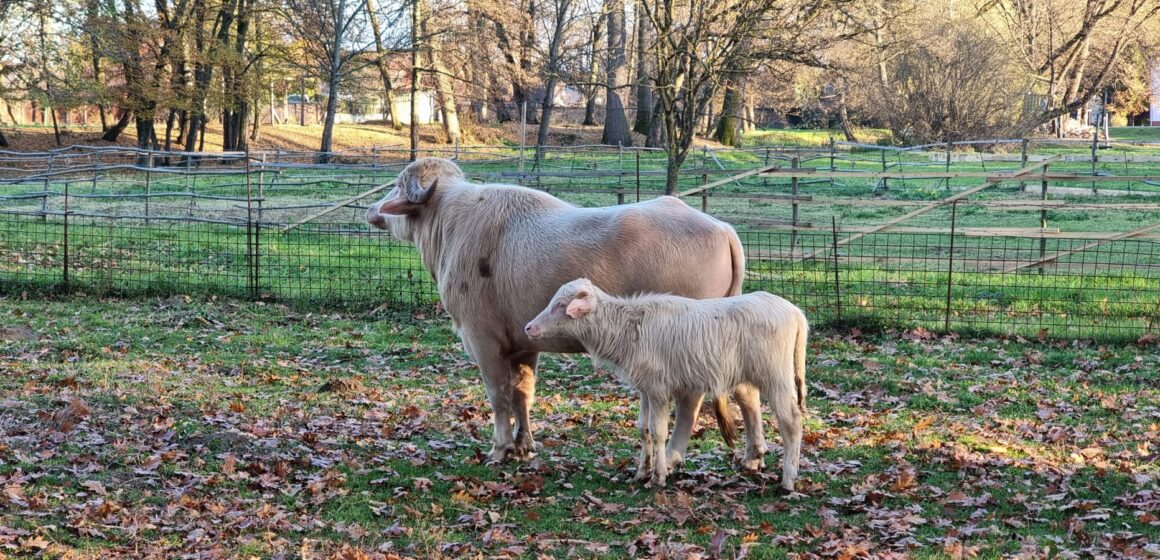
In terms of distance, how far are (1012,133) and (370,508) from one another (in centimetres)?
3500

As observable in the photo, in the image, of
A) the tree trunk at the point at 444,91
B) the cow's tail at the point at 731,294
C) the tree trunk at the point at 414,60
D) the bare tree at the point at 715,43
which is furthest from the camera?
the tree trunk at the point at 444,91

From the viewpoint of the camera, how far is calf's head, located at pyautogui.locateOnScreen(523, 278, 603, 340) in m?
6.52

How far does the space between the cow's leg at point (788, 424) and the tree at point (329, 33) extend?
33996mm

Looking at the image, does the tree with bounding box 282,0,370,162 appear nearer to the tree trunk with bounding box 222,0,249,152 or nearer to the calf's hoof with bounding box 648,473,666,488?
the tree trunk with bounding box 222,0,249,152

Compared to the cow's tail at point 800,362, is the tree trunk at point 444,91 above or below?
above

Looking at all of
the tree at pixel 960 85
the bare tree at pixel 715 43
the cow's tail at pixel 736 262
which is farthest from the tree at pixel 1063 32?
the cow's tail at pixel 736 262

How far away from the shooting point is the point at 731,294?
7.21 m

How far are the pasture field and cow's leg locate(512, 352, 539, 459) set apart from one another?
19 centimetres

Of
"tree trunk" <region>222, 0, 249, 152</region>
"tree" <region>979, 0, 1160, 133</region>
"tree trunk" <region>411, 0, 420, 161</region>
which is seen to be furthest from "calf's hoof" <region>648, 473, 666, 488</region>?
"tree" <region>979, 0, 1160, 133</region>

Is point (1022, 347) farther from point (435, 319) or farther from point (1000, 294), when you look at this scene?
point (435, 319)

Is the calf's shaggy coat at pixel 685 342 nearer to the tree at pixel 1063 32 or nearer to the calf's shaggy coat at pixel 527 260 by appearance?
the calf's shaggy coat at pixel 527 260

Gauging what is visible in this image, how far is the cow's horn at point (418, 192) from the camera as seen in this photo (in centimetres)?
774

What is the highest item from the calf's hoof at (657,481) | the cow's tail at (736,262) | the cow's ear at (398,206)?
the cow's ear at (398,206)

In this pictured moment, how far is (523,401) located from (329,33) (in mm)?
34744
